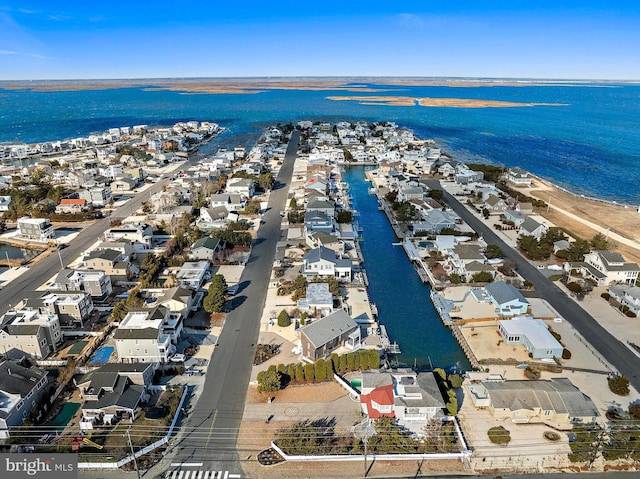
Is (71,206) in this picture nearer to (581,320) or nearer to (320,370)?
(320,370)

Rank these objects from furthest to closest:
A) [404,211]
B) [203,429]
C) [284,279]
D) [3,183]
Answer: [3,183]
[404,211]
[284,279]
[203,429]

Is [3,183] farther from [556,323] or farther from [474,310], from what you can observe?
[556,323]

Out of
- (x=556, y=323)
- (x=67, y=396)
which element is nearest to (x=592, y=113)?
(x=556, y=323)

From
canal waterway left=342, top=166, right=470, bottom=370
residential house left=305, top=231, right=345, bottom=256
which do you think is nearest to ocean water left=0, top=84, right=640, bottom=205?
canal waterway left=342, top=166, right=470, bottom=370

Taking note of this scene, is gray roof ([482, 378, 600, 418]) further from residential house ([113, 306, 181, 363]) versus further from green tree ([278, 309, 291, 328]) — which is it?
residential house ([113, 306, 181, 363])

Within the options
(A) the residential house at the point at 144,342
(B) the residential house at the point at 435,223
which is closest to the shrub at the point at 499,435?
(A) the residential house at the point at 144,342

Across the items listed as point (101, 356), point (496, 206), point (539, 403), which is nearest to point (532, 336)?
point (539, 403)

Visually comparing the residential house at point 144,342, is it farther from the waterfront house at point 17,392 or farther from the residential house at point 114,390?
the waterfront house at point 17,392
